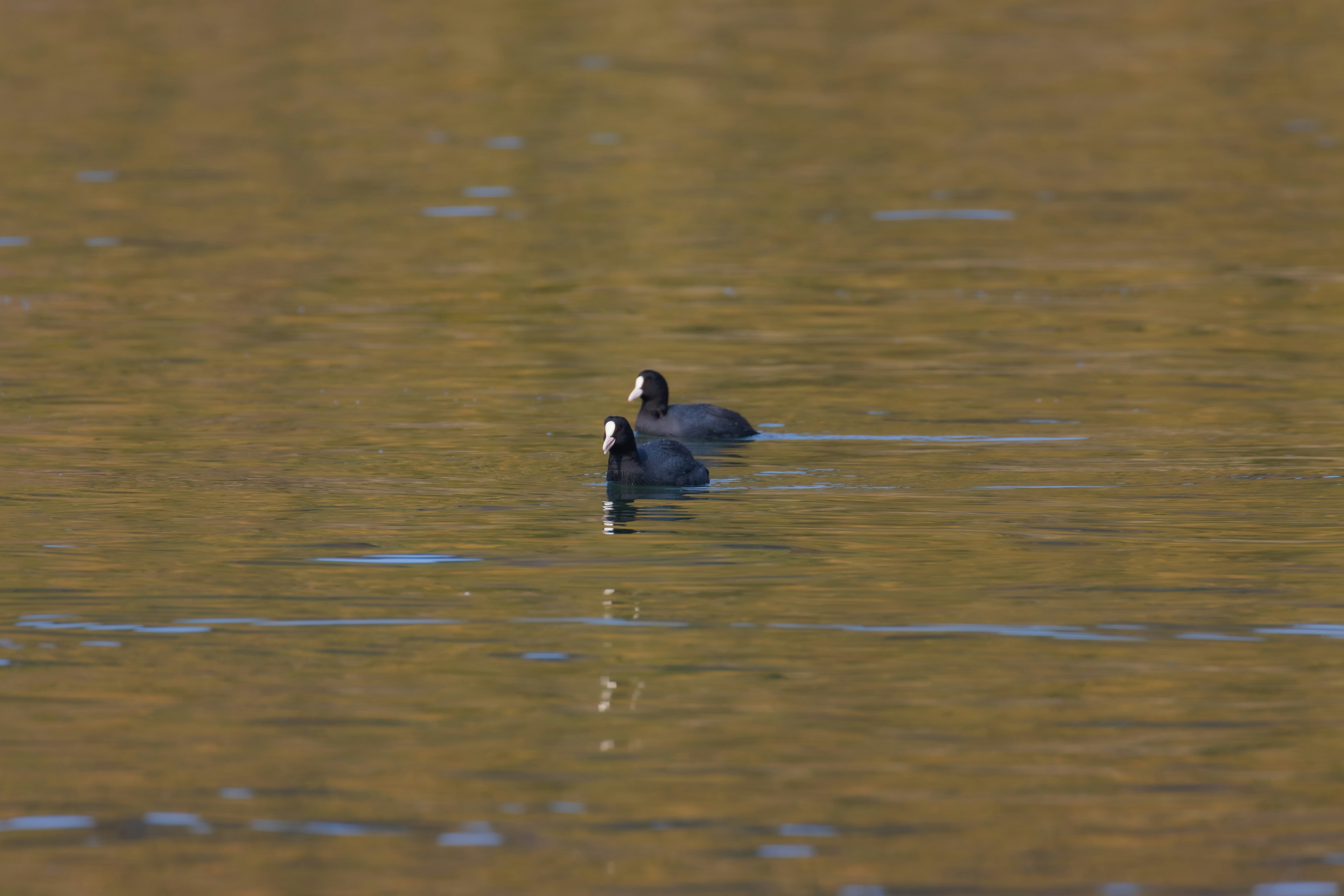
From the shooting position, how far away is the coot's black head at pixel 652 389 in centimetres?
1947

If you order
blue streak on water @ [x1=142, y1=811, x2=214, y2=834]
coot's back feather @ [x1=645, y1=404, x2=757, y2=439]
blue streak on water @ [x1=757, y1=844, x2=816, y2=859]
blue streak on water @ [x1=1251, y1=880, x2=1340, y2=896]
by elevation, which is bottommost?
blue streak on water @ [x1=1251, y1=880, x2=1340, y2=896]

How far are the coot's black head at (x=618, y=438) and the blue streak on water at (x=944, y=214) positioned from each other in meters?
16.3

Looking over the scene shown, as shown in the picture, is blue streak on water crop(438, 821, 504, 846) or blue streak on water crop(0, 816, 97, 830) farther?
blue streak on water crop(0, 816, 97, 830)

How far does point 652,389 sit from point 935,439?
8.14 feet

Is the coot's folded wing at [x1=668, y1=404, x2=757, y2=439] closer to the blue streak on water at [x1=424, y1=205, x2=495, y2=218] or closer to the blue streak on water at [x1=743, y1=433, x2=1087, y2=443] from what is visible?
the blue streak on water at [x1=743, y1=433, x2=1087, y2=443]

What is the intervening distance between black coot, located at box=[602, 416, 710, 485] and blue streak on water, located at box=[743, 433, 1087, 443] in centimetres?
182

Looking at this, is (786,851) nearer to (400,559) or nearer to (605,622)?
(605,622)

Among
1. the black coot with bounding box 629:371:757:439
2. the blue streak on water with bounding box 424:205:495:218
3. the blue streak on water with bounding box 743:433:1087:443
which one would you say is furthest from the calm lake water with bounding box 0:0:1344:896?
the black coot with bounding box 629:371:757:439

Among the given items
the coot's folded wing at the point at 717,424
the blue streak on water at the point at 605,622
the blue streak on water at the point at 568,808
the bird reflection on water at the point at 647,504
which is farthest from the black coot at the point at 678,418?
the blue streak on water at the point at 568,808

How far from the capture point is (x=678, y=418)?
19250mm

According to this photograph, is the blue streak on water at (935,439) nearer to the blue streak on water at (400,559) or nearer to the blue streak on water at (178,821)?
the blue streak on water at (400,559)

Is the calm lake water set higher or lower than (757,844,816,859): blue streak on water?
higher

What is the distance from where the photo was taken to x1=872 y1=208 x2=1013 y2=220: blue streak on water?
107ft

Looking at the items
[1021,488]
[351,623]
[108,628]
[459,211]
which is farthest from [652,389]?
[459,211]
